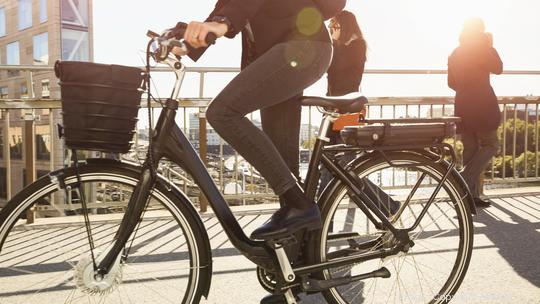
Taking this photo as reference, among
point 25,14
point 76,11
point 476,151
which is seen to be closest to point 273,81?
point 476,151

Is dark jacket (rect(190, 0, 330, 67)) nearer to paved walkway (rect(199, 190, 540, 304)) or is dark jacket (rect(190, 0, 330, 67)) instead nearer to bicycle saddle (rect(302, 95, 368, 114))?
bicycle saddle (rect(302, 95, 368, 114))

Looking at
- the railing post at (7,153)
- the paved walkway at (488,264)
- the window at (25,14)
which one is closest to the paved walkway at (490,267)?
the paved walkway at (488,264)

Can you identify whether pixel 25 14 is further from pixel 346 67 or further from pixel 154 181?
pixel 154 181

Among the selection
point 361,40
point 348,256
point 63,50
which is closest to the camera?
point 348,256

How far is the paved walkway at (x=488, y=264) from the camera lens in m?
3.04

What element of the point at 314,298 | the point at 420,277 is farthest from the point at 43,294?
the point at 420,277

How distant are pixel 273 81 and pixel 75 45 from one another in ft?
125

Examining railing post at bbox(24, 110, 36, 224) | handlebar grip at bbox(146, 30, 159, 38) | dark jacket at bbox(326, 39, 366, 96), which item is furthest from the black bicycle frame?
railing post at bbox(24, 110, 36, 224)

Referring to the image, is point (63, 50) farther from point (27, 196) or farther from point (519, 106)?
point (27, 196)

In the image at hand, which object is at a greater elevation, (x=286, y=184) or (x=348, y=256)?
(x=286, y=184)

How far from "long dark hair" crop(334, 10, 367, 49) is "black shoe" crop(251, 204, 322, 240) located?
217 centimetres

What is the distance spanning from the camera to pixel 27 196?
78.4 inches

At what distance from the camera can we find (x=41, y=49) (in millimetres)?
43250

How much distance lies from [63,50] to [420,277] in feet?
122
